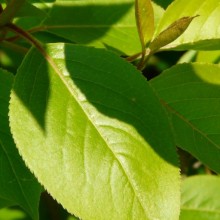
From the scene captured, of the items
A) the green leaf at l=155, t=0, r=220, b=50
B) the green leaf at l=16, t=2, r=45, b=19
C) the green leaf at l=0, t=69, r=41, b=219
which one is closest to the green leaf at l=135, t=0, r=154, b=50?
the green leaf at l=155, t=0, r=220, b=50

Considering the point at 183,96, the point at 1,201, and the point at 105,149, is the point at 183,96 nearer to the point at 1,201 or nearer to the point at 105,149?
the point at 105,149

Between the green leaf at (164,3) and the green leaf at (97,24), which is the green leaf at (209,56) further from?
the green leaf at (97,24)

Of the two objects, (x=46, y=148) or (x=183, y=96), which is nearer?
(x=46, y=148)

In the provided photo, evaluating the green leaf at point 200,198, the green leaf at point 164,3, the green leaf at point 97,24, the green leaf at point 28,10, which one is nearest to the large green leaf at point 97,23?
the green leaf at point 97,24

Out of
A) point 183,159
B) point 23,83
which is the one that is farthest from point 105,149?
point 183,159

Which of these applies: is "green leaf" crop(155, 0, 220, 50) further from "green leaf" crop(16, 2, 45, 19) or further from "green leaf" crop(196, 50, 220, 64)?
"green leaf" crop(196, 50, 220, 64)

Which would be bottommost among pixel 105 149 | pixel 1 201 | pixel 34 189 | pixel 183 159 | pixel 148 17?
pixel 183 159
